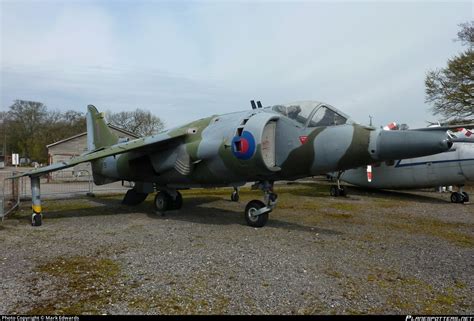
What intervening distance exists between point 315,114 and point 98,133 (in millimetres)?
8805

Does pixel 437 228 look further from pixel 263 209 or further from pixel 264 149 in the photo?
pixel 264 149

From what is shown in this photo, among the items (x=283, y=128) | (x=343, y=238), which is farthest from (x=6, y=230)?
(x=343, y=238)

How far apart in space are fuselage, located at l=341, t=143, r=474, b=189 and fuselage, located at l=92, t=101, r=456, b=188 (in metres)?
7.42

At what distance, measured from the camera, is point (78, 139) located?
35.2 metres

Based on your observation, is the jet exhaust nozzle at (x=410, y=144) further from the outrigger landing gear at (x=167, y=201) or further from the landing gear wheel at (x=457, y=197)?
the landing gear wheel at (x=457, y=197)

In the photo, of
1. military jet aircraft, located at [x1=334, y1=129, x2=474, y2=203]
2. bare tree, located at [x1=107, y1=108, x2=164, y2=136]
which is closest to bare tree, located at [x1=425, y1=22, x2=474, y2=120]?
military jet aircraft, located at [x1=334, y1=129, x2=474, y2=203]

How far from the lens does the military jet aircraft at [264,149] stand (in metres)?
6.42

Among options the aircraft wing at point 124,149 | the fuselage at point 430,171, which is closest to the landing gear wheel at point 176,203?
the aircraft wing at point 124,149

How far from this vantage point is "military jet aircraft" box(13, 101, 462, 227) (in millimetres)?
6421

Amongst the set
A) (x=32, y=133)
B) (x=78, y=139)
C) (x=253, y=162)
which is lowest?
(x=253, y=162)

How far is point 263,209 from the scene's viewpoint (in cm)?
774

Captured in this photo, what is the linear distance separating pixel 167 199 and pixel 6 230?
3.94 m

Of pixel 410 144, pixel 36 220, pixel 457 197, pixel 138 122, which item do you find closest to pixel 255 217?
pixel 410 144

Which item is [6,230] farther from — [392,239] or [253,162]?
[392,239]
